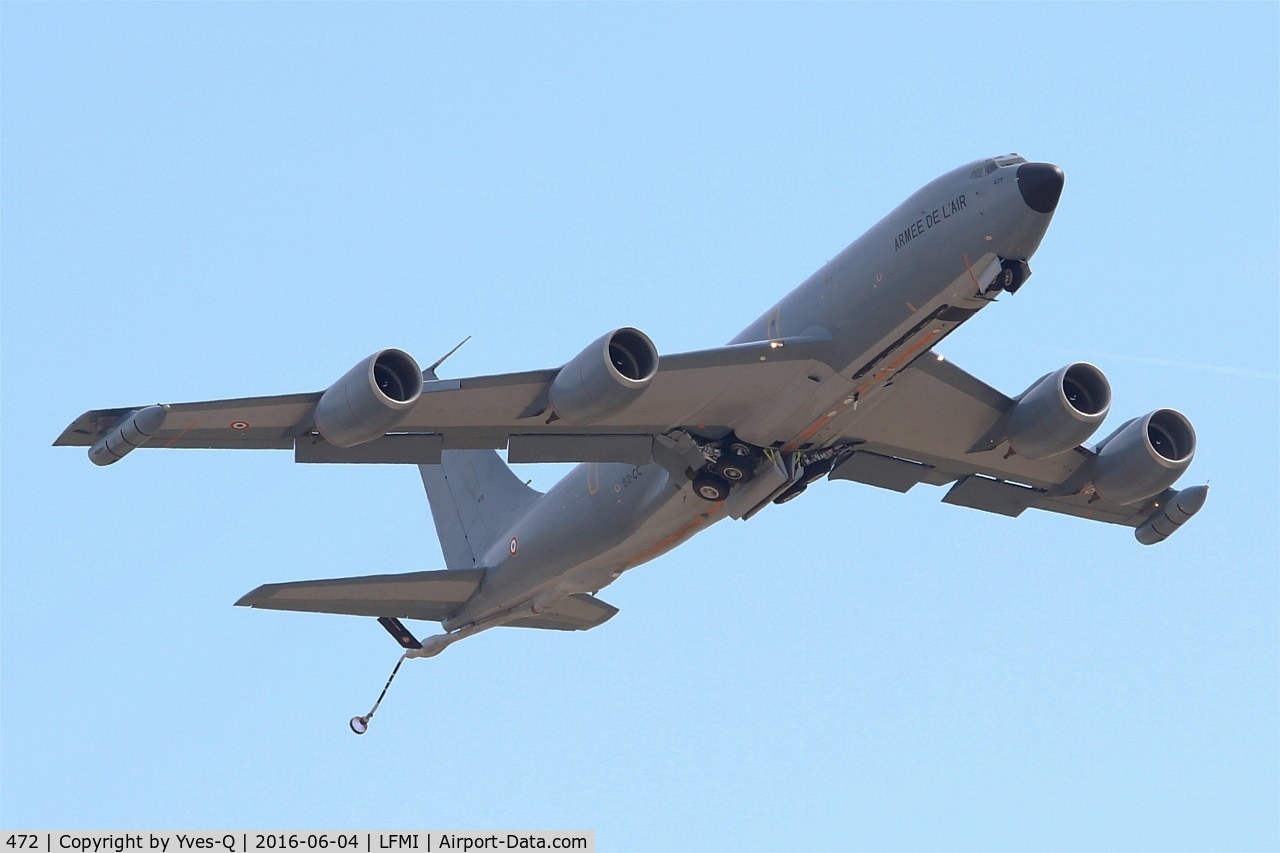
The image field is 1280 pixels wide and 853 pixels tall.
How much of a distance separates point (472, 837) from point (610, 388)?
825 centimetres

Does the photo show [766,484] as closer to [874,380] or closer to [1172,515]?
[874,380]

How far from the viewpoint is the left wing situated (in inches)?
1316

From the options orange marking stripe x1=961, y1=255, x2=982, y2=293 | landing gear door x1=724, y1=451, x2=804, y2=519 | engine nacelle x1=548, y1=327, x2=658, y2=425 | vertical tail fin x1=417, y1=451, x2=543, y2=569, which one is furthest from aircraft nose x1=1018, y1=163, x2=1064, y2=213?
vertical tail fin x1=417, y1=451, x2=543, y2=569

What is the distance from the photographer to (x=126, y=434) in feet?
106

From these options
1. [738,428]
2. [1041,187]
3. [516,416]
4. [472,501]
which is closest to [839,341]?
[738,428]

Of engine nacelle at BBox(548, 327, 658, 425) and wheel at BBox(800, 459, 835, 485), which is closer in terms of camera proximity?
engine nacelle at BBox(548, 327, 658, 425)

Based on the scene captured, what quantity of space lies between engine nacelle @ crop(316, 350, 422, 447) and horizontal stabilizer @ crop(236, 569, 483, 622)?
8163 mm

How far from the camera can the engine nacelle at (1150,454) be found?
1537 inches

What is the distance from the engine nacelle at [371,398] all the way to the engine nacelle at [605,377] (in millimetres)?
2701

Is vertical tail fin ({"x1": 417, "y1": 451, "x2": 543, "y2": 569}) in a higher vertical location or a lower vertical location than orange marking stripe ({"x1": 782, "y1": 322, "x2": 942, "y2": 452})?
higher

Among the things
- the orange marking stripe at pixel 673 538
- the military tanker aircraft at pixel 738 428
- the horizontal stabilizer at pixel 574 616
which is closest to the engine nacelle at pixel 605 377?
the military tanker aircraft at pixel 738 428

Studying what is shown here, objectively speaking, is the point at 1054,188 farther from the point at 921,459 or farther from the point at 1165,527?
the point at 1165,527

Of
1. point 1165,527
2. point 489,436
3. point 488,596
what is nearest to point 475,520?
point 488,596

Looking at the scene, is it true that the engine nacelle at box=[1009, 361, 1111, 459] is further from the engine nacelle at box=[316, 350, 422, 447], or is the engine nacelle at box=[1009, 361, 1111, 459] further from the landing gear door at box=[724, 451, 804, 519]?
the engine nacelle at box=[316, 350, 422, 447]
